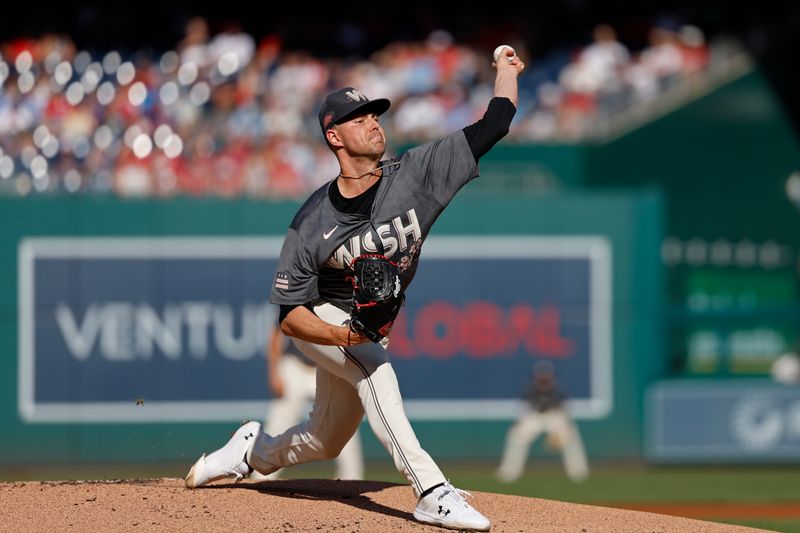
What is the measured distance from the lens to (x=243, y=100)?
15.6 metres


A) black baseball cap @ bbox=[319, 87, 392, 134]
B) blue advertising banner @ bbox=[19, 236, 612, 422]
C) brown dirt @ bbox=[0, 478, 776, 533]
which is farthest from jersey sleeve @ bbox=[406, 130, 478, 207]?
blue advertising banner @ bbox=[19, 236, 612, 422]

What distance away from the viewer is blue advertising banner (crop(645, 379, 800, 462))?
45.0ft

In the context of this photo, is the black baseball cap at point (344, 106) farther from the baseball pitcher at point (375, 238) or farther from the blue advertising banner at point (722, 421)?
the blue advertising banner at point (722, 421)

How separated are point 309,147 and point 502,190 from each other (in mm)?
2317

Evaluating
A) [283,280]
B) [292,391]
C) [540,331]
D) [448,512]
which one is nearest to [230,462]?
[283,280]

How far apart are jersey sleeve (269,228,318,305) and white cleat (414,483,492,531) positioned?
1010 mm

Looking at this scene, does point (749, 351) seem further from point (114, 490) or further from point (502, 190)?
point (114, 490)

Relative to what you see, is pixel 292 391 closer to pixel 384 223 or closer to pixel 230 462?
pixel 230 462

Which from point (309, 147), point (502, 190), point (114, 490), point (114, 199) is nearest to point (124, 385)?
point (114, 199)

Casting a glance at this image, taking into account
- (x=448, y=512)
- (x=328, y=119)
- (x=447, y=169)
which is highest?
(x=328, y=119)

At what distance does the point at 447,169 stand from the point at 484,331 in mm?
8065

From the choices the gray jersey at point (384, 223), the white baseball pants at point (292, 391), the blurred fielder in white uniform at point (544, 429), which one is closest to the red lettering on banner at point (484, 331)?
the blurred fielder in white uniform at point (544, 429)

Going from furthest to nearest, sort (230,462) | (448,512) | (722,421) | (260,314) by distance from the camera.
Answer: (722,421)
(260,314)
(230,462)
(448,512)

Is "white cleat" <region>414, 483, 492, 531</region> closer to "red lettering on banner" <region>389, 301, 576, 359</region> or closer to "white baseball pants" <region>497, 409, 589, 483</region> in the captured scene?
"white baseball pants" <region>497, 409, 589, 483</region>
